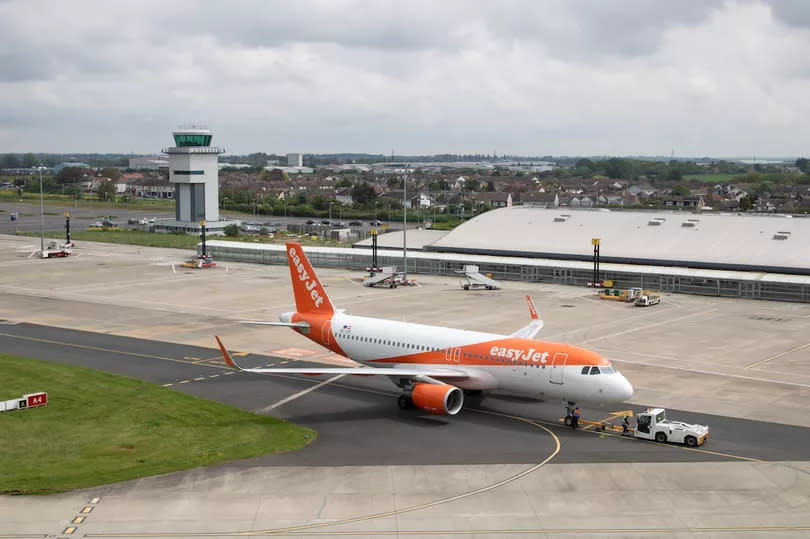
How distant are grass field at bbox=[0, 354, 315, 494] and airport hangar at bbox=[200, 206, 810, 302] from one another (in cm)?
6829

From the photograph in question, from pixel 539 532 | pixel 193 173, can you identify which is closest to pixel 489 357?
pixel 539 532

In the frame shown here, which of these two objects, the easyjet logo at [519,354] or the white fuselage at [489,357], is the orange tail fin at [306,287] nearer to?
the white fuselage at [489,357]

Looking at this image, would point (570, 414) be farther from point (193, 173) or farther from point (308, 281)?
point (193, 173)

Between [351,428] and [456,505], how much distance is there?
12.8 meters

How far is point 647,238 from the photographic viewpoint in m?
124

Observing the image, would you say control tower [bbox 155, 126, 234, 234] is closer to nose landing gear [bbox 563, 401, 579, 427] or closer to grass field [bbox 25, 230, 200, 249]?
grass field [bbox 25, 230, 200, 249]

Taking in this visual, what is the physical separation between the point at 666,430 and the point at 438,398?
471 inches

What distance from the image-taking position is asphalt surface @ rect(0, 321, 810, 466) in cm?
4153

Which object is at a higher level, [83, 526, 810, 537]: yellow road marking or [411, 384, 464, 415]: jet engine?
[411, 384, 464, 415]: jet engine

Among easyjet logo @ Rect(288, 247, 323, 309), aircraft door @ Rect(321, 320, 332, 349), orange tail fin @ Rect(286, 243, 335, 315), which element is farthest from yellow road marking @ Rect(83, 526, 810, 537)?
easyjet logo @ Rect(288, 247, 323, 309)

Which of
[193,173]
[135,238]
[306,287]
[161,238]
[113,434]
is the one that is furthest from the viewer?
[193,173]

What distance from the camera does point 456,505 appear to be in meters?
35.1

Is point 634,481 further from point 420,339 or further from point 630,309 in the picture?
point 630,309

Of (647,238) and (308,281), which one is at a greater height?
(308,281)
